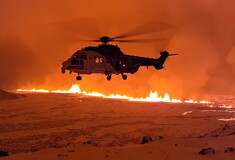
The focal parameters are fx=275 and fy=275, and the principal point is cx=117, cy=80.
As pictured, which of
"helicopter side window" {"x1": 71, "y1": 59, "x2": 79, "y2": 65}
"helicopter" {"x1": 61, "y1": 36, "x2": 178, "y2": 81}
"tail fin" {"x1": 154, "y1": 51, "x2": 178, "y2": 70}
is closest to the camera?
"helicopter" {"x1": 61, "y1": 36, "x2": 178, "y2": 81}

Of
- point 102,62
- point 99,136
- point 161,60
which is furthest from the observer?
point 99,136

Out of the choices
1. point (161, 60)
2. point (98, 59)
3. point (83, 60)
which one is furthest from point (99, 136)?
point (98, 59)

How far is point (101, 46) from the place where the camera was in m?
14.3

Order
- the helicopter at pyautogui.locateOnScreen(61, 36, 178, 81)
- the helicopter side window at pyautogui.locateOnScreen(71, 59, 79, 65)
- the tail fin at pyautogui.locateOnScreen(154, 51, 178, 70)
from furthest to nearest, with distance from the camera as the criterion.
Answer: the tail fin at pyautogui.locateOnScreen(154, 51, 178, 70) < the helicopter side window at pyautogui.locateOnScreen(71, 59, 79, 65) < the helicopter at pyautogui.locateOnScreen(61, 36, 178, 81)

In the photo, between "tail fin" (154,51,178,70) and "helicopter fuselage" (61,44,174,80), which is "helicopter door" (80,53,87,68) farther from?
"tail fin" (154,51,178,70)

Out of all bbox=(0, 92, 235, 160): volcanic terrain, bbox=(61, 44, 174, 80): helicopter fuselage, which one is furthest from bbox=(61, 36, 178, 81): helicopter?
bbox=(0, 92, 235, 160): volcanic terrain

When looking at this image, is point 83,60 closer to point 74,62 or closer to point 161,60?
point 74,62

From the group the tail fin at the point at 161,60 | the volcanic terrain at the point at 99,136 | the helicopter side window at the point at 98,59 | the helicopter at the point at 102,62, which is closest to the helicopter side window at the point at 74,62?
the helicopter at the point at 102,62

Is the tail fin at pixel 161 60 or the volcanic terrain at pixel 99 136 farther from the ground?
the tail fin at pixel 161 60

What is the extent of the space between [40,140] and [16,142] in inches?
54.8

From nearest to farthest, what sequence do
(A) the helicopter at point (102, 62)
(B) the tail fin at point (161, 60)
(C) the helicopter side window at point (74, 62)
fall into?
(A) the helicopter at point (102, 62) → (C) the helicopter side window at point (74, 62) → (B) the tail fin at point (161, 60)

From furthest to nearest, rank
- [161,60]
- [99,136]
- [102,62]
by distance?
[99,136] < [161,60] < [102,62]

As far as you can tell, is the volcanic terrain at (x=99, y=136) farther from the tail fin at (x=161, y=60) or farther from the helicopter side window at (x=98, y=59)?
the helicopter side window at (x=98, y=59)

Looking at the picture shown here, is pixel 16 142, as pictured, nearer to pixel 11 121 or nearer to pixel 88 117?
pixel 11 121
